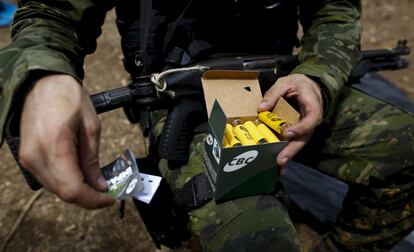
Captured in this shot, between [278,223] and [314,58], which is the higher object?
[314,58]

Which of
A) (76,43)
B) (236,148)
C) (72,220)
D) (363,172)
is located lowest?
(72,220)

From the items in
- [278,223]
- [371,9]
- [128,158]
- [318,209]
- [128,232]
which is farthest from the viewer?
[371,9]

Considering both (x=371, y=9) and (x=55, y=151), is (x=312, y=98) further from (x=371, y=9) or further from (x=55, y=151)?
(x=371, y=9)

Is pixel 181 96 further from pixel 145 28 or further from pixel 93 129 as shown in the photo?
pixel 93 129

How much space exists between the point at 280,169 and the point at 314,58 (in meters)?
0.43

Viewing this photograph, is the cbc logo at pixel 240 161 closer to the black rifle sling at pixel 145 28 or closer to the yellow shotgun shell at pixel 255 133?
the yellow shotgun shell at pixel 255 133

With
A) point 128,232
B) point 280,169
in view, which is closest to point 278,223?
point 280,169

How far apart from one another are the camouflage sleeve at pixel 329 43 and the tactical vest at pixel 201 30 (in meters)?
0.08

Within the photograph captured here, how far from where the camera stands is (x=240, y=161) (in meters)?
0.91

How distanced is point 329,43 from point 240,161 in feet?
2.16

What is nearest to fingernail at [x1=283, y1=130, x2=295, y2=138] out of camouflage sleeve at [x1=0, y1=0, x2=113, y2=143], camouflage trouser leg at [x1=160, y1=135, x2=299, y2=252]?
camouflage trouser leg at [x1=160, y1=135, x2=299, y2=252]

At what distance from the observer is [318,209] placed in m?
1.84

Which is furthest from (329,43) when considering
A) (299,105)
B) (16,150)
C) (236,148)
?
(16,150)

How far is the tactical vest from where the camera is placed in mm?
1164
